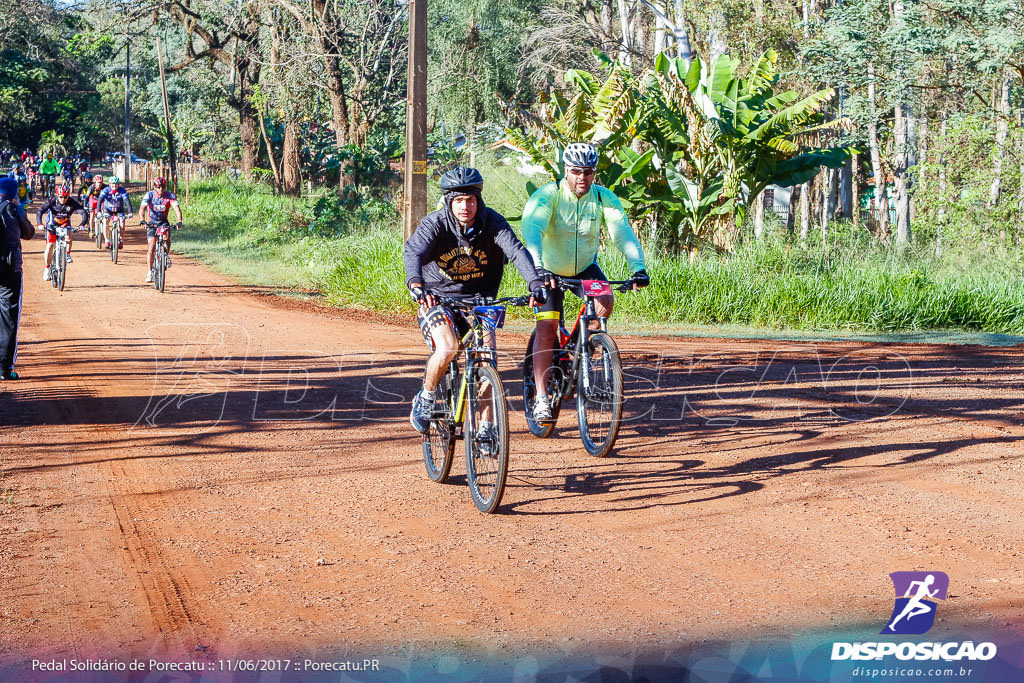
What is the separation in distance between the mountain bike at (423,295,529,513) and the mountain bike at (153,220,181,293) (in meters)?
13.4

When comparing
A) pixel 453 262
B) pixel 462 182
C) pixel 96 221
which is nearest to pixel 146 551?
pixel 453 262

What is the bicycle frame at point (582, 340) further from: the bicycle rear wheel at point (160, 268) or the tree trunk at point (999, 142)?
the tree trunk at point (999, 142)

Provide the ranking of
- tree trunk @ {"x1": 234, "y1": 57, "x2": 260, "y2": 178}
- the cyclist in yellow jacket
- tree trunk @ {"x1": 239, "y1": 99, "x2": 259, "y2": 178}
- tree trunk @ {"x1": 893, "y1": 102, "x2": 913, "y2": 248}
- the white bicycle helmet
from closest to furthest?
the white bicycle helmet < the cyclist in yellow jacket < tree trunk @ {"x1": 893, "y1": 102, "x2": 913, "y2": 248} < tree trunk @ {"x1": 234, "y1": 57, "x2": 260, "y2": 178} < tree trunk @ {"x1": 239, "y1": 99, "x2": 259, "y2": 178}

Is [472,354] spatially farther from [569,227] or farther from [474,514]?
[569,227]

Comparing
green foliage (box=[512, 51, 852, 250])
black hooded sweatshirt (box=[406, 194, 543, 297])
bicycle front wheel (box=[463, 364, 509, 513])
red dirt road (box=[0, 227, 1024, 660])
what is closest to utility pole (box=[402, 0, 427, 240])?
green foliage (box=[512, 51, 852, 250])

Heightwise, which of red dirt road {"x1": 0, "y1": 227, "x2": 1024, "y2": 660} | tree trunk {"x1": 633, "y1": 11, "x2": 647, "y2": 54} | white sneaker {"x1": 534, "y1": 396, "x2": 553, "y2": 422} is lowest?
red dirt road {"x1": 0, "y1": 227, "x2": 1024, "y2": 660}

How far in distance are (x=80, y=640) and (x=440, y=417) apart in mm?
2924

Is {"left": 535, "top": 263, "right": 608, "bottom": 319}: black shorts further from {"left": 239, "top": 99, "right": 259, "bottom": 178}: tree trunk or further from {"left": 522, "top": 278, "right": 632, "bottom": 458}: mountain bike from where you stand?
{"left": 239, "top": 99, "right": 259, "bottom": 178}: tree trunk

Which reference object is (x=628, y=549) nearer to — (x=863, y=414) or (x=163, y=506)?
(x=163, y=506)

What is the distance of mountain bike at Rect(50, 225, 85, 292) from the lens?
62.1 feet

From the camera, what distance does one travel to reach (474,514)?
6418mm

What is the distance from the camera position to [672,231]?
63.2ft

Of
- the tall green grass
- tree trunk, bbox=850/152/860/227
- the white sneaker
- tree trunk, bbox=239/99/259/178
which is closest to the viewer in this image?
the white sneaker

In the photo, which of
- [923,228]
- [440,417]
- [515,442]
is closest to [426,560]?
[440,417]
